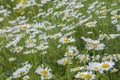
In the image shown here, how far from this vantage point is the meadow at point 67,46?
224 centimetres

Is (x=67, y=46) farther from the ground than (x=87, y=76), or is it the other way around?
(x=87, y=76)

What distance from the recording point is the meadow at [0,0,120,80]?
2.24 meters

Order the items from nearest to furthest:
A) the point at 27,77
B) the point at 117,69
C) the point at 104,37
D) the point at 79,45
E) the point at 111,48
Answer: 1. the point at 117,69
2. the point at 27,77
3. the point at 111,48
4. the point at 104,37
5. the point at 79,45

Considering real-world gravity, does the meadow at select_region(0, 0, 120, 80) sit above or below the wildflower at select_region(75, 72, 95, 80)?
below

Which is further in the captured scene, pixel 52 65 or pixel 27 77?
pixel 52 65

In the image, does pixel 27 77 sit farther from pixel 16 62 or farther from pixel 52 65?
pixel 16 62

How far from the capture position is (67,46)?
279cm

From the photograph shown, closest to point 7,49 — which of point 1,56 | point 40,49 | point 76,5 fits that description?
point 1,56

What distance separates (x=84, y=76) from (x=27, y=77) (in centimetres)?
58

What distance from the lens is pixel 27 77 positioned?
238 centimetres

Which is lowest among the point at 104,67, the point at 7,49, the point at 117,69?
the point at 7,49

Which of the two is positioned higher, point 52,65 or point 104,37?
point 104,37

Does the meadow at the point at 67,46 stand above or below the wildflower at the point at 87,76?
below

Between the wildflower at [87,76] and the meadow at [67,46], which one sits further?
the meadow at [67,46]
